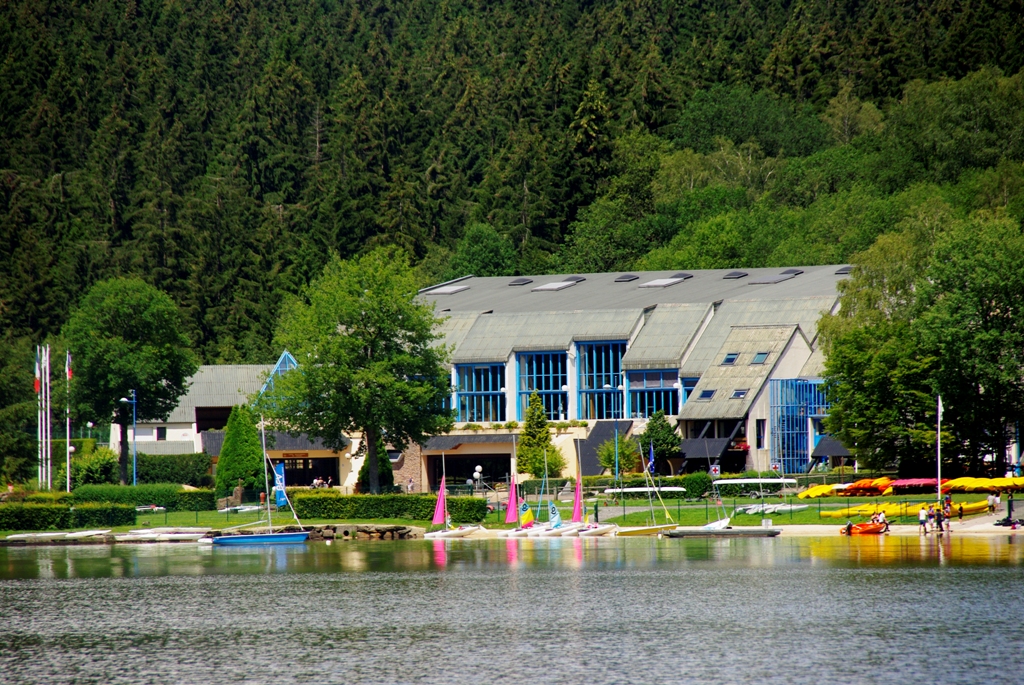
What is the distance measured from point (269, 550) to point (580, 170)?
94498mm

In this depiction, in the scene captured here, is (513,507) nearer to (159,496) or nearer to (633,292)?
(159,496)

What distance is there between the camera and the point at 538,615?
55188 millimetres

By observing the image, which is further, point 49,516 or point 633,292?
point 633,292

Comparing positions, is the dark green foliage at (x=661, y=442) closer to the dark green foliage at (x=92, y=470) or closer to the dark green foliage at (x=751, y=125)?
the dark green foliage at (x=92, y=470)

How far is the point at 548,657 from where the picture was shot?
46812mm

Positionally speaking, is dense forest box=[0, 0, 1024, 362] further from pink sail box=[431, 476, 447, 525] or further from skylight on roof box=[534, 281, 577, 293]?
pink sail box=[431, 476, 447, 525]

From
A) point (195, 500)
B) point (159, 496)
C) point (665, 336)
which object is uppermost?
point (665, 336)

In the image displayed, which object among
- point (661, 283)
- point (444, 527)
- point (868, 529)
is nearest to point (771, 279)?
point (661, 283)

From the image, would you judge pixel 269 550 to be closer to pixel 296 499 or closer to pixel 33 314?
pixel 296 499

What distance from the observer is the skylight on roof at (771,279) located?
394ft

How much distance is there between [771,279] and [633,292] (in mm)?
10787

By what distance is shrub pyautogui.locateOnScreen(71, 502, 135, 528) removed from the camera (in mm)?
91188

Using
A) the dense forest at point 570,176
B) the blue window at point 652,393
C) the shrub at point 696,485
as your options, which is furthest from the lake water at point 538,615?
the dense forest at point 570,176

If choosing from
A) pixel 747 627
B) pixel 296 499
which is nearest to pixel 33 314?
pixel 296 499
